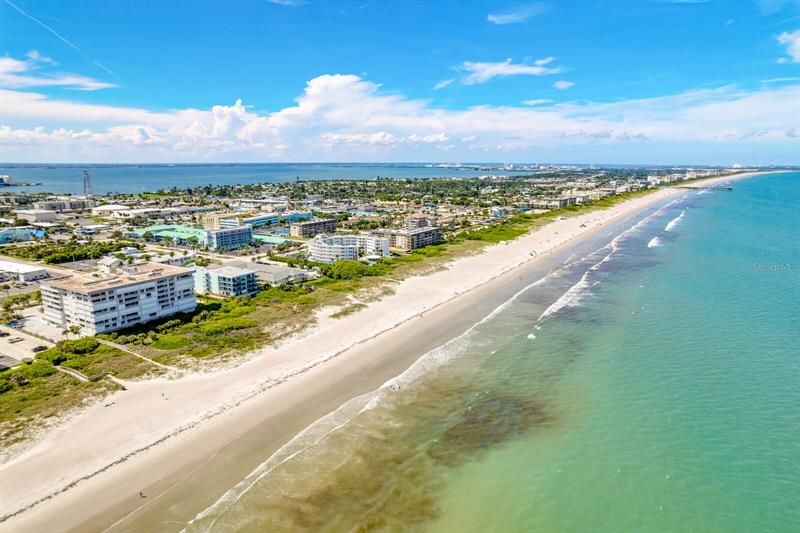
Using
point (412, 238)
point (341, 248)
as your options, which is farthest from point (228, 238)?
point (412, 238)

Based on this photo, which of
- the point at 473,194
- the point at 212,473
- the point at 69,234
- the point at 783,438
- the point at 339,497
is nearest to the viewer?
the point at 339,497

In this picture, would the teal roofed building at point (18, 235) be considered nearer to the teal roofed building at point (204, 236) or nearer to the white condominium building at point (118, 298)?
the teal roofed building at point (204, 236)

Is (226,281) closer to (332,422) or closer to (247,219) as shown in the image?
(332,422)

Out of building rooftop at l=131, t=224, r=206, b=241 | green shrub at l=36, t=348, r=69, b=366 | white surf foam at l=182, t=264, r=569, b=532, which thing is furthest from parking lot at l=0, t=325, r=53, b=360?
building rooftop at l=131, t=224, r=206, b=241

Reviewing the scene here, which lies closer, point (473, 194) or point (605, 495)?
point (605, 495)

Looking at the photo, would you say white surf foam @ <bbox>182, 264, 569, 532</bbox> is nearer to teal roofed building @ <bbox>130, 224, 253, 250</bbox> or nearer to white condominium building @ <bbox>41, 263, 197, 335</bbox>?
white condominium building @ <bbox>41, 263, 197, 335</bbox>

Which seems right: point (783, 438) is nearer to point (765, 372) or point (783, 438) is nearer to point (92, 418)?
point (765, 372)

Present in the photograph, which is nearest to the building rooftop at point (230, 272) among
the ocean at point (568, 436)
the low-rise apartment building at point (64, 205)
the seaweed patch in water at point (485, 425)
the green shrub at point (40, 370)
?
the green shrub at point (40, 370)

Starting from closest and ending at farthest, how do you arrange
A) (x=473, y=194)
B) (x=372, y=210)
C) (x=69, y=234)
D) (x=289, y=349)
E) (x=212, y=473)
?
(x=212, y=473)
(x=289, y=349)
(x=69, y=234)
(x=372, y=210)
(x=473, y=194)

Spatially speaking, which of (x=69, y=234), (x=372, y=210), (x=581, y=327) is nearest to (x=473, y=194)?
(x=372, y=210)
